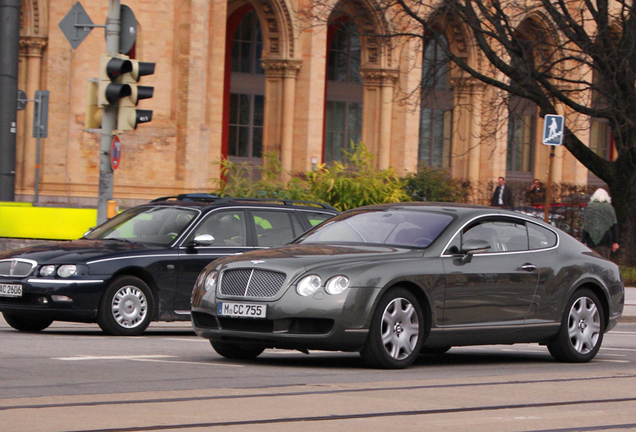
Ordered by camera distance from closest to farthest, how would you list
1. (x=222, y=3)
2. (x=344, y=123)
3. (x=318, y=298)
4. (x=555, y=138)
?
(x=318, y=298) → (x=555, y=138) → (x=222, y=3) → (x=344, y=123)

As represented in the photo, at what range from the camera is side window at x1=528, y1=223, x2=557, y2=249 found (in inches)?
417

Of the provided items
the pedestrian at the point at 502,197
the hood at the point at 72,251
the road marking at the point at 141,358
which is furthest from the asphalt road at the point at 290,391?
the pedestrian at the point at 502,197

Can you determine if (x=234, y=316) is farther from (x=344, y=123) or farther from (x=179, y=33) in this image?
(x=344, y=123)

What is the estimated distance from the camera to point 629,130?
81.7 ft

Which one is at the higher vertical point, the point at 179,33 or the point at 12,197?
the point at 179,33

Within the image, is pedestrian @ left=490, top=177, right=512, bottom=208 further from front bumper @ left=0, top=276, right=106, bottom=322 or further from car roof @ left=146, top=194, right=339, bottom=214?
front bumper @ left=0, top=276, right=106, bottom=322

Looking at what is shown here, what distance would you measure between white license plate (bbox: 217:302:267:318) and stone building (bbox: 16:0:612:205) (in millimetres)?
15065

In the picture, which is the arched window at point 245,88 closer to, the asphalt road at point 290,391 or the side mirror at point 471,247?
the asphalt road at point 290,391

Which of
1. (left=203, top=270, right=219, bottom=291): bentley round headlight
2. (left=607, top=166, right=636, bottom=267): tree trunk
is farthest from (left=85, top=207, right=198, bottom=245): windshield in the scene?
(left=607, top=166, right=636, bottom=267): tree trunk

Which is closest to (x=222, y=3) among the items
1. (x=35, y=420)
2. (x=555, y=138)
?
(x=555, y=138)

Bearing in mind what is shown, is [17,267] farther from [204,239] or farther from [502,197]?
[502,197]

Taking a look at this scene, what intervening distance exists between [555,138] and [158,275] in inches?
368

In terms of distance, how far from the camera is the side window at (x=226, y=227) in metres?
13.2

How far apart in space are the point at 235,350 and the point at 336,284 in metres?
1.40
